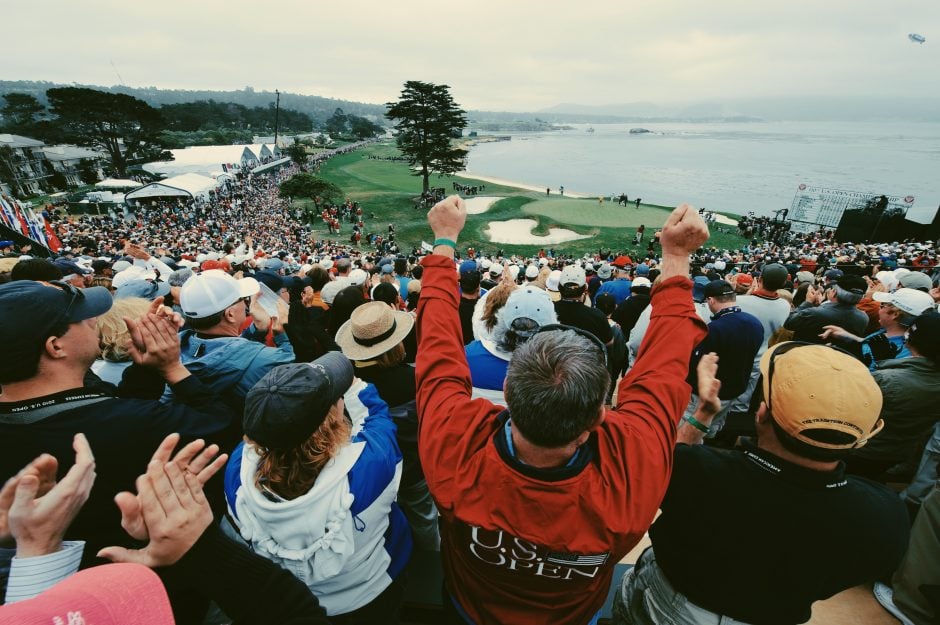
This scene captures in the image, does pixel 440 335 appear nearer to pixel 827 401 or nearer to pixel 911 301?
pixel 827 401

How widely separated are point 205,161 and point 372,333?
57698 millimetres

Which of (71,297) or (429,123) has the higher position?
(429,123)

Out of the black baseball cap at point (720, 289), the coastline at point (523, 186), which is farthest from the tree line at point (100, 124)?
the black baseball cap at point (720, 289)

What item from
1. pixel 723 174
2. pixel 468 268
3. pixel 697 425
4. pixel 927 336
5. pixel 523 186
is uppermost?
pixel 697 425

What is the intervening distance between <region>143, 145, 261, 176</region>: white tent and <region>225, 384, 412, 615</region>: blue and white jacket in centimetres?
5273

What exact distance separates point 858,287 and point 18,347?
6.15 metres

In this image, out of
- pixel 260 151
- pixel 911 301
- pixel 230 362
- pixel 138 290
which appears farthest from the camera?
pixel 260 151

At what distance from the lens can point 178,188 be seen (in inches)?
1225

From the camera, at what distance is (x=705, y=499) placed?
147 centimetres

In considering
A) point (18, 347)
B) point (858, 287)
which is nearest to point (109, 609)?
point (18, 347)

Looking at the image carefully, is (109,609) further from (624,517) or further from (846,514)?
(846,514)

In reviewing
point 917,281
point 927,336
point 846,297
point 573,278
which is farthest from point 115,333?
point 917,281

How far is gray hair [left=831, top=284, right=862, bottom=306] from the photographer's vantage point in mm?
4043

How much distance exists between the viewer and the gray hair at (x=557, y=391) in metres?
1.14
